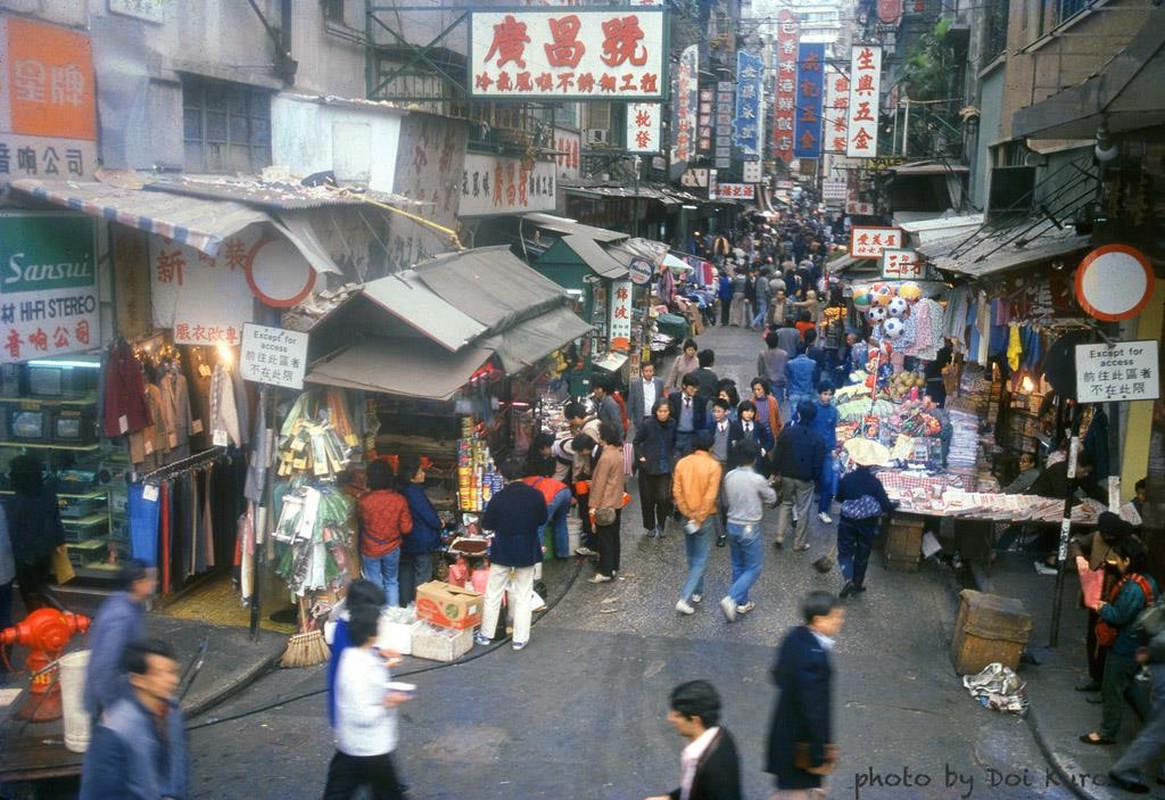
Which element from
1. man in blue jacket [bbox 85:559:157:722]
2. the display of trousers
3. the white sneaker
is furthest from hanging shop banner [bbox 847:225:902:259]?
man in blue jacket [bbox 85:559:157:722]

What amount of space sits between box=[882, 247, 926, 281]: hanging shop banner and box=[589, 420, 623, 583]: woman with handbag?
10.4 metres

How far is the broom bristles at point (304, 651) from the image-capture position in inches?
371

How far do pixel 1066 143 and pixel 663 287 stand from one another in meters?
13.6

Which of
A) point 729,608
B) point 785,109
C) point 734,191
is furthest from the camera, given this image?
Answer: point 734,191

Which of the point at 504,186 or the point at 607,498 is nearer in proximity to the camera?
the point at 607,498

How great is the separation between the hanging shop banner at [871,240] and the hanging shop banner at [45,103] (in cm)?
1693

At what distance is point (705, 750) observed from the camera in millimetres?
4953

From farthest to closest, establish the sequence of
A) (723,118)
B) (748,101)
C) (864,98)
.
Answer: (748,101) < (723,118) < (864,98)

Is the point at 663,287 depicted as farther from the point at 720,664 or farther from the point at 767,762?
the point at 767,762

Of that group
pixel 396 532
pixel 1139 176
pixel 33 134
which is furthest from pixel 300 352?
pixel 1139 176

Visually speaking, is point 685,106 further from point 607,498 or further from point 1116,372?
point 1116,372

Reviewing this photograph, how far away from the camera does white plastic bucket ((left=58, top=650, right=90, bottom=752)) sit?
716cm

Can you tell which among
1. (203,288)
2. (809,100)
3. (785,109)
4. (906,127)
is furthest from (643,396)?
(785,109)

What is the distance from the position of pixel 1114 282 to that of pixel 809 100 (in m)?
29.9
